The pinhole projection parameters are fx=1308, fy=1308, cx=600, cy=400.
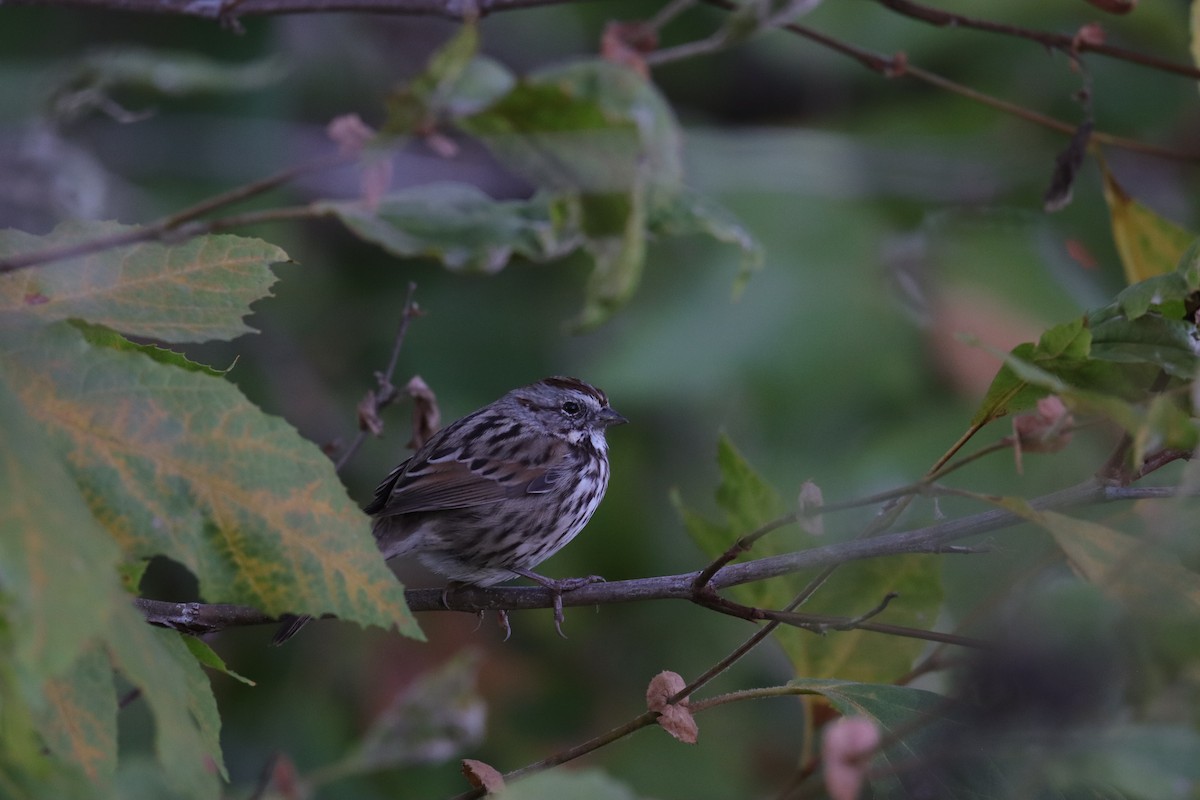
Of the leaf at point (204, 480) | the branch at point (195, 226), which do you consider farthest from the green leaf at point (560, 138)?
the leaf at point (204, 480)

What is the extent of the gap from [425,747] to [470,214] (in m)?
1.76

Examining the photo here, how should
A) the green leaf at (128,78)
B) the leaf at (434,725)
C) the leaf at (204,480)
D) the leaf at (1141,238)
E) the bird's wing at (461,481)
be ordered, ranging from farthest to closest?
the bird's wing at (461,481) < the green leaf at (128,78) < the leaf at (434,725) < the leaf at (1141,238) < the leaf at (204,480)

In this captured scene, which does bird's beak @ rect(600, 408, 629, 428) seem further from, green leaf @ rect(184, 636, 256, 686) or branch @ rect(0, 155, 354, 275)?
branch @ rect(0, 155, 354, 275)

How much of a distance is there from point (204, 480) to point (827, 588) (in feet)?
5.25

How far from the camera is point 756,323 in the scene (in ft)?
14.9

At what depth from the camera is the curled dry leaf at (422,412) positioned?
10.6 feet

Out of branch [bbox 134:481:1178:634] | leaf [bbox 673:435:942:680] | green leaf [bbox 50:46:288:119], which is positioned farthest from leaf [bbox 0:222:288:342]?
green leaf [bbox 50:46:288:119]

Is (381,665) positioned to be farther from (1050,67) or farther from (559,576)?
(1050,67)

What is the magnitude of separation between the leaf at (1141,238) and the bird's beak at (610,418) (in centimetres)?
204

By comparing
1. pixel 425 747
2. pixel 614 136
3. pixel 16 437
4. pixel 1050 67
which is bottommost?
pixel 425 747

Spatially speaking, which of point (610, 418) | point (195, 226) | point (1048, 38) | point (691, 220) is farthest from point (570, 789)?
point (610, 418)

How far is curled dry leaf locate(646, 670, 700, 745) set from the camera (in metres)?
2.36

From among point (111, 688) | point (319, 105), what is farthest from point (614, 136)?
point (319, 105)

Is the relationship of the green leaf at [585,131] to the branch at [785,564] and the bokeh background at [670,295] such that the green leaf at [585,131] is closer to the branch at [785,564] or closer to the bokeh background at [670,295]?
the branch at [785,564]
